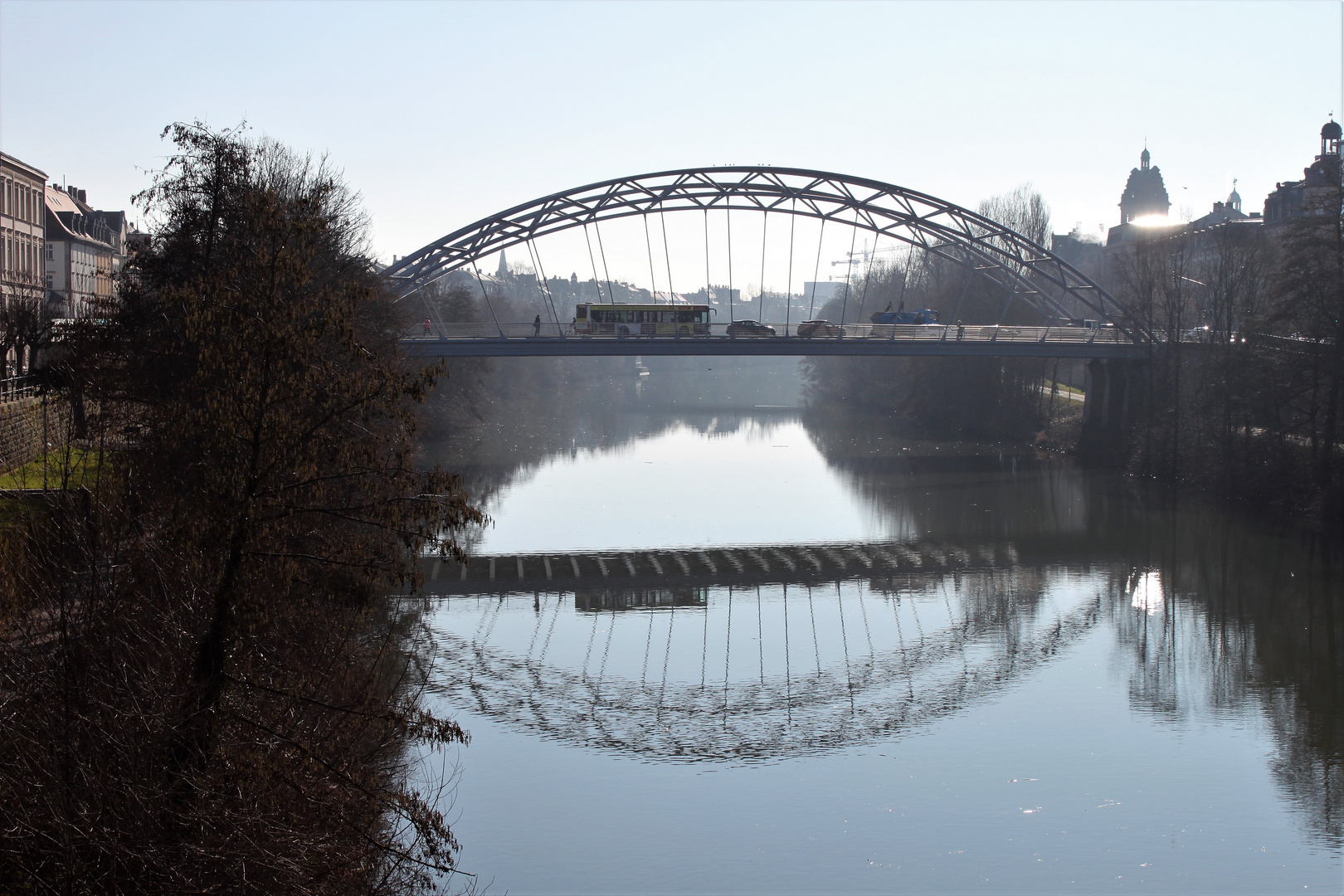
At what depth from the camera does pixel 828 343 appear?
4925cm

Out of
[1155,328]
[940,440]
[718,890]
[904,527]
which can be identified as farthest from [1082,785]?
[940,440]

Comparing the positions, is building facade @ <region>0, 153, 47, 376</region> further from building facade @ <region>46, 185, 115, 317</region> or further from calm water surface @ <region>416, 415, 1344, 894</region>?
calm water surface @ <region>416, 415, 1344, 894</region>

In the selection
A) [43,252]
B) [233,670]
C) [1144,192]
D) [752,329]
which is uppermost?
[1144,192]

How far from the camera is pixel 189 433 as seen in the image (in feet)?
35.6

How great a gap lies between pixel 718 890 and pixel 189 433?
741 centimetres

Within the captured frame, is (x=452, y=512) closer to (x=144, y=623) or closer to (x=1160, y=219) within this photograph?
(x=144, y=623)

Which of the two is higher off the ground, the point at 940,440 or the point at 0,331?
the point at 0,331

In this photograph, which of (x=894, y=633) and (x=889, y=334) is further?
(x=889, y=334)

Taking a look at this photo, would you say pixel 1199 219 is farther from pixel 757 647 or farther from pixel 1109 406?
pixel 757 647

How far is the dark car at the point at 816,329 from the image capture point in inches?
1984

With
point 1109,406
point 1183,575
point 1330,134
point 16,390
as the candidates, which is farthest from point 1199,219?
point 16,390

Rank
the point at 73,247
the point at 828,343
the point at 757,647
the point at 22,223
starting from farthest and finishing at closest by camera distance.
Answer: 1. the point at 73,247
2. the point at 22,223
3. the point at 828,343
4. the point at 757,647

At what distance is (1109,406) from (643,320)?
20.7 meters

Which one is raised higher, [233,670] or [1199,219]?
[1199,219]
